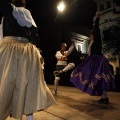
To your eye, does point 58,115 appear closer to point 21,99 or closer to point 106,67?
point 21,99

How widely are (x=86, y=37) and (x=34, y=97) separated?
77.3 ft

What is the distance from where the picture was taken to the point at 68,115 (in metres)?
3.18

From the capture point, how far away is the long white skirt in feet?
6.95

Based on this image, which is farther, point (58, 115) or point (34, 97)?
point (58, 115)

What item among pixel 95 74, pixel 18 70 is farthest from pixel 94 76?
pixel 18 70

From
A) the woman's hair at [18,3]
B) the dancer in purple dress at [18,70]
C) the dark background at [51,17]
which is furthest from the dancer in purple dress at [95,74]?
the dark background at [51,17]

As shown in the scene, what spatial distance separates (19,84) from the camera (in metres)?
2.17

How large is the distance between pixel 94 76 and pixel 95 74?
47 millimetres

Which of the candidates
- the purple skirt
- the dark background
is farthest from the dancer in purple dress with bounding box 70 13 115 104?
the dark background

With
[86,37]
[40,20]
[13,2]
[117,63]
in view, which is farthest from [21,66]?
[117,63]

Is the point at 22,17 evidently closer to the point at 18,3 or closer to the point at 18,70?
the point at 18,3

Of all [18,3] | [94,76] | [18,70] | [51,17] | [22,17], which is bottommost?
[94,76]

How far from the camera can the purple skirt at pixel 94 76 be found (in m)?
4.25

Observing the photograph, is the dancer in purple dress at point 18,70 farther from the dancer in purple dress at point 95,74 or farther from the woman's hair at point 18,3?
the dancer in purple dress at point 95,74
